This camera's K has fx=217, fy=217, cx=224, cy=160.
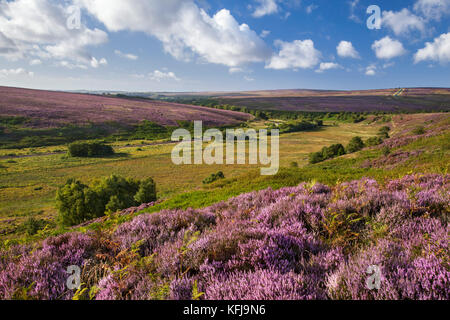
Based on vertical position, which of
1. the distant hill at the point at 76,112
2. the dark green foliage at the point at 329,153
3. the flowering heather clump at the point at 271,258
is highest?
the distant hill at the point at 76,112

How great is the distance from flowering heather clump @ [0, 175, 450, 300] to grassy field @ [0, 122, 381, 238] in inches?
936

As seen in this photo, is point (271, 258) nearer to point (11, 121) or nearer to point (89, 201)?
point (89, 201)

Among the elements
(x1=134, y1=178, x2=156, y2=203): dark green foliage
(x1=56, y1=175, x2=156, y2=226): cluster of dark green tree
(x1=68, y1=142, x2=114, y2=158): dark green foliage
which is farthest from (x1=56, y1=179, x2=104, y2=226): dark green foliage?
(x1=68, y1=142, x2=114, y2=158): dark green foliage

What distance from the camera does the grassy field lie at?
3194cm

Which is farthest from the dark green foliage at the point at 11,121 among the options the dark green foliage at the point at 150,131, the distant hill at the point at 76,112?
the dark green foliage at the point at 150,131

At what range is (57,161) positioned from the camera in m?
57.5

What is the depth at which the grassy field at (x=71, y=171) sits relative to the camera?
31938 mm

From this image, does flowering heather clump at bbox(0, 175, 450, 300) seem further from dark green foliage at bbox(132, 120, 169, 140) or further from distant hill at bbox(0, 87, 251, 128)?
distant hill at bbox(0, 87, 251, 128)
